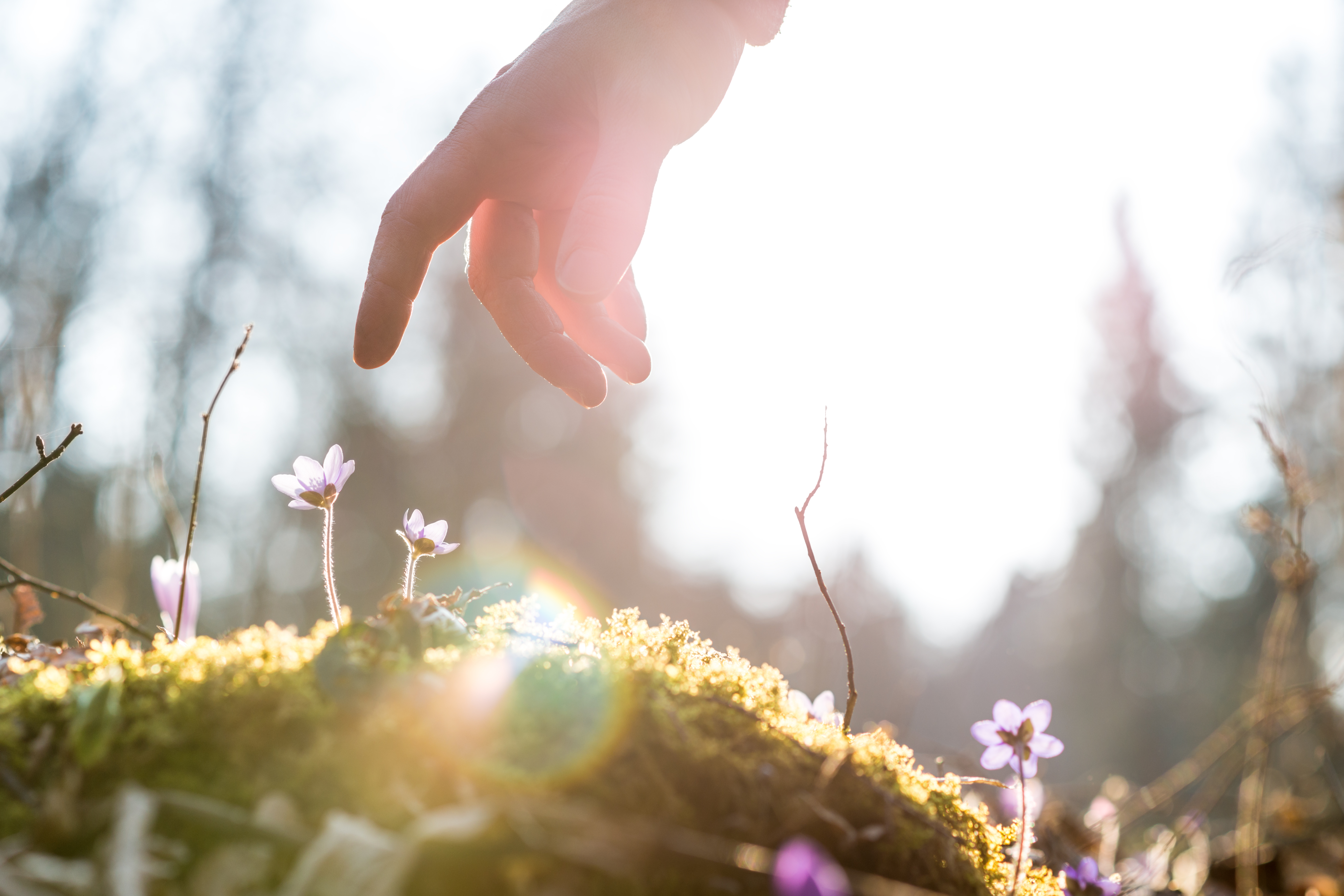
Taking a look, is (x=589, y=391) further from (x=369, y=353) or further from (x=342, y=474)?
(x=342, y=474)

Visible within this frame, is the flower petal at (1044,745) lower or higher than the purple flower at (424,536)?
lower

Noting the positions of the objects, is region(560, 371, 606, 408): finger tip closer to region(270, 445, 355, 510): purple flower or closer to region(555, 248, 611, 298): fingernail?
region(555, 248, 611, 298): fingernail

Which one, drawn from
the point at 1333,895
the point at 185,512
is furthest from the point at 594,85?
the point at 185,512

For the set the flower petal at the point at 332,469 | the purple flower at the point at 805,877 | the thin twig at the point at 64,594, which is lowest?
the purple flower at the point at 805,877

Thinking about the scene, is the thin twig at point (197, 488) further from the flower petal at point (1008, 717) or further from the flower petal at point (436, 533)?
the flower petal at point (1008, 717)

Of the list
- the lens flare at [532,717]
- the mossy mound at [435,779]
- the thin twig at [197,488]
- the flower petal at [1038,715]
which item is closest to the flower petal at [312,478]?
the thin twig at [197,488]

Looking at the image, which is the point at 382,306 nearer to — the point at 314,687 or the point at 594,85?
the point at 594,85

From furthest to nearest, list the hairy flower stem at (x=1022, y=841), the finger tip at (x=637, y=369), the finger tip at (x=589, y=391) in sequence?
1. the finger tip at (x=637, y=369)
2. the finger tip at (x=589, y=391)
3. the hairy flower stem at (x=1022, y=841)
